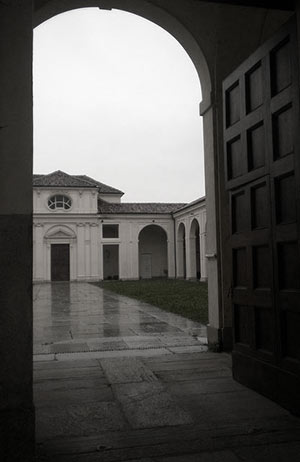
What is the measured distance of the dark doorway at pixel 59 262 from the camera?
121 feet

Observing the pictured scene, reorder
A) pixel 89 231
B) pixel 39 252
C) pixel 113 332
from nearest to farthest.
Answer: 1. pixel 113 332
2. pixel 39 252
3. pixel 89 231

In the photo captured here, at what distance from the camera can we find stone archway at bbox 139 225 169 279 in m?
41.6

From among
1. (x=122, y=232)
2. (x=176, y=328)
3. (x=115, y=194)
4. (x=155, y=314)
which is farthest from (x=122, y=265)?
(x=176, y=328)

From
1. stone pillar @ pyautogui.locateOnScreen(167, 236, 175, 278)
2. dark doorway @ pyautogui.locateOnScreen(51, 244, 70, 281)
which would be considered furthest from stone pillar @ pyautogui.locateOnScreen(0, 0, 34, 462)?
stone pillar @ pyautogui.locateOnScreen(167, 236, 175, 278)

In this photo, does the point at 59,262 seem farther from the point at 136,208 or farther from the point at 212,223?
the point at 212,223

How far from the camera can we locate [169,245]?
127 feet

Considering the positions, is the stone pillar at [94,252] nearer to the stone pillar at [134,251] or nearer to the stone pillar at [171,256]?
Answer: the stone pillar at [134,251]

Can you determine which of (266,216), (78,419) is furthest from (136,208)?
(78,419)

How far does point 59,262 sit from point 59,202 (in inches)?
197

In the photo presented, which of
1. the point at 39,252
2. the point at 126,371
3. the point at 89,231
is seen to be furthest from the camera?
the point at 89,231

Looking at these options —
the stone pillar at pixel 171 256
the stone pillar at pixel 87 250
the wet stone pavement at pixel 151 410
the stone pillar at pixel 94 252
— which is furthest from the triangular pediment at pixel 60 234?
the wet stone pavement at pixel 151 410

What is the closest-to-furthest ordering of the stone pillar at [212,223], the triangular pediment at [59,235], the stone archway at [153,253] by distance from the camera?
the stone pillar at [212,223]
the triangular pediment at [59,235]
the stone archway at [153,253]

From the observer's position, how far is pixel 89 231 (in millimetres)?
37281

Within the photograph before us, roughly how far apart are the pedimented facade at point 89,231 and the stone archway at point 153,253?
6.20 feet
